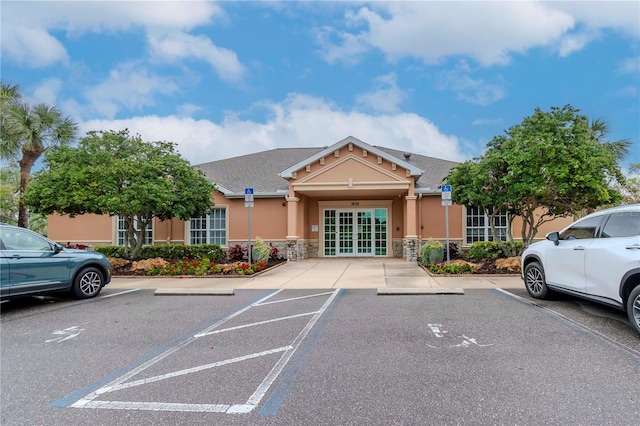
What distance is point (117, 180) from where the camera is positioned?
12336 millimetres

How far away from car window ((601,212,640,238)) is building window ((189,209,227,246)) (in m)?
15.1

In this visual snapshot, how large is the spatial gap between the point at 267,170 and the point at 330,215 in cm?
440

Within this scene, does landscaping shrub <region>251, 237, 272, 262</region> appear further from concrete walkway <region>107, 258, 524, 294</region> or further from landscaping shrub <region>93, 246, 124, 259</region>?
landscaping shrub <region>93, 246, 124, 259</region>

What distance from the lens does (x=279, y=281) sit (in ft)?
34.2

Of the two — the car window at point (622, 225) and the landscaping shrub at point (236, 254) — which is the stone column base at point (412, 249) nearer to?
the landscaping shrub at point (236, 254)

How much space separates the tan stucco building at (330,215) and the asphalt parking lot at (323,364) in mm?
9428

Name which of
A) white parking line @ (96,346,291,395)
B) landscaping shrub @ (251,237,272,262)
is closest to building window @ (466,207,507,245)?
landscaping shrub @ (251,237,272,262)

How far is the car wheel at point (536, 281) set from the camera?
715 cm

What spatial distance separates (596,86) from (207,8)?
16.0m

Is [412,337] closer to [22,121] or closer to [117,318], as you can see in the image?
[117,318]

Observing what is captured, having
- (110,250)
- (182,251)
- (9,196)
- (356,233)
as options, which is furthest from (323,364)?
(9,196)

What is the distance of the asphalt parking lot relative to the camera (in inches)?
118

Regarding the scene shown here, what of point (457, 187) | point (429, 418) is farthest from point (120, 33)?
point (429, 418)

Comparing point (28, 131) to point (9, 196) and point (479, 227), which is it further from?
point (479, 227)
